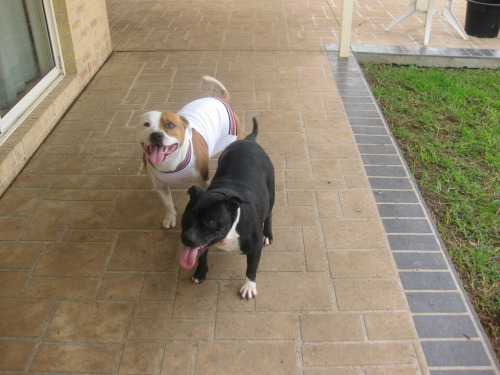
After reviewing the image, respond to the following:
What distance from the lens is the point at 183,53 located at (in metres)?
6.75

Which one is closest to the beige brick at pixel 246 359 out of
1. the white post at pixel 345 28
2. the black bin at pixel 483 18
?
the white post at pixel 345 28

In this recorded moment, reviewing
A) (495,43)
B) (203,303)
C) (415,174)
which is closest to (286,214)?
(203,303)

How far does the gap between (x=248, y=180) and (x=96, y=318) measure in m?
1.23

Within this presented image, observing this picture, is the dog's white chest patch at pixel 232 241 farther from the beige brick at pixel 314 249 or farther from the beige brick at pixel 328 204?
the beige brick at pixel 328 204

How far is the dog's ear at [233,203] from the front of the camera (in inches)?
99.2

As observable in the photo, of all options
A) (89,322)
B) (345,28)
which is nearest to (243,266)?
(89,322)

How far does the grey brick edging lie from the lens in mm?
2664

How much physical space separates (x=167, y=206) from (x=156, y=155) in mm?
562

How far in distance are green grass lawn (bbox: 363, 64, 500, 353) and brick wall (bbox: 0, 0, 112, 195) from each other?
3.48 m

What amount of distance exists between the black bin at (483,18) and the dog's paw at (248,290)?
6.11 metres

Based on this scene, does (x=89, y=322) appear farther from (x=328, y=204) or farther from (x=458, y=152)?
(x=458, y=152)

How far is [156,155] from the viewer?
10.1 feet

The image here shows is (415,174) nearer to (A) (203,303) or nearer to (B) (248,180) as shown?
(B) (248,180)

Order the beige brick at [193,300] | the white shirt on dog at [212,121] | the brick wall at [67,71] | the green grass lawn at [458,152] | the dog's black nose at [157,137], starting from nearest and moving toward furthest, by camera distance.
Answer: the beige brick at [193,300] < the dog's black nose at [157,137] < the green grass lawn at [458,152] < the white shirt on dog at [212,121] < the brick wall at [67,71]
